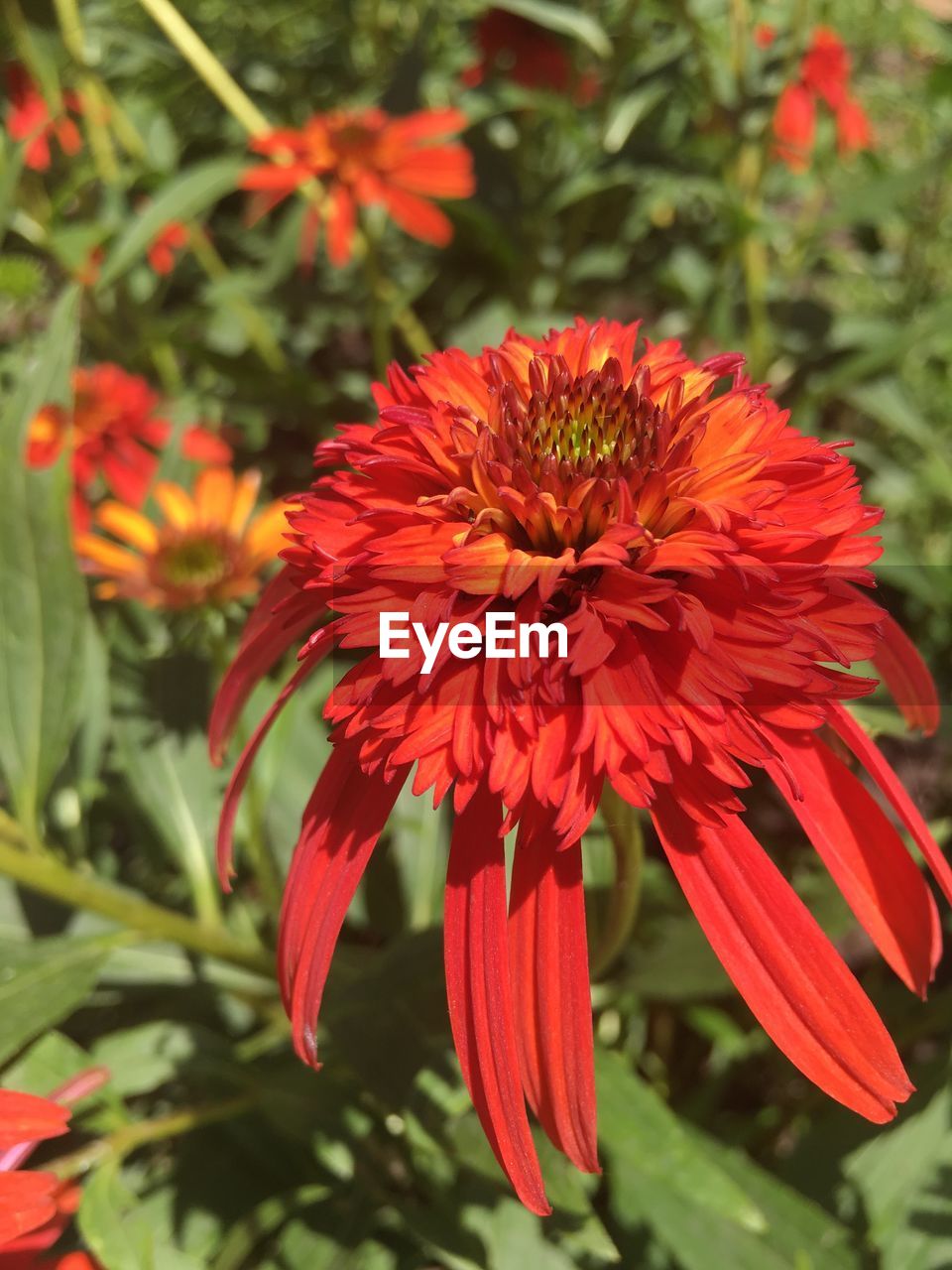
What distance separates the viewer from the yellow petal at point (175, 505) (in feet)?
3.23

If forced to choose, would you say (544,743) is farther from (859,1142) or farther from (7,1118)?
(859,1142)

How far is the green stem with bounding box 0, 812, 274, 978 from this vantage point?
62 centimetres

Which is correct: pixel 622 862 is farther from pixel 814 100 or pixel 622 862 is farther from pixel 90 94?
pixel 814 100

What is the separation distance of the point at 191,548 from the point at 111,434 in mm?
409

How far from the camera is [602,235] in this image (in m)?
1.54

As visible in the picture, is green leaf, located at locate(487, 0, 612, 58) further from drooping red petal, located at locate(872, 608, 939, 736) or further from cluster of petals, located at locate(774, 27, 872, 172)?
drooping red petal, located at locate(872, 608, 939, 736)

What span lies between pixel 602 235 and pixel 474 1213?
1.34 m

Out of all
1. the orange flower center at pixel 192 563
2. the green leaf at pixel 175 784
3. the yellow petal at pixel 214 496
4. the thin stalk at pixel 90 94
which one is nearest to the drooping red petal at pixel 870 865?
the green leaf at pixel 175 784

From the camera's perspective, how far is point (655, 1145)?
588 millimetres

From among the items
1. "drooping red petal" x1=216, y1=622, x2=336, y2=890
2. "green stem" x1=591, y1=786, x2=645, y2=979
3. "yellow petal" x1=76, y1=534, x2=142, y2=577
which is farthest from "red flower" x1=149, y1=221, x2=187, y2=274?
"green stem" x1=591, y1=786, x2=645, y2=979

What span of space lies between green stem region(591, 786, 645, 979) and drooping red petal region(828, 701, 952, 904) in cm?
10

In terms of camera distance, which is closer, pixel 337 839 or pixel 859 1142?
pixel 337 839

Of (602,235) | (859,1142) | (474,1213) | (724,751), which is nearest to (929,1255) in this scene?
(859,1142)

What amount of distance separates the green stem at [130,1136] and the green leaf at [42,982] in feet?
0.28
